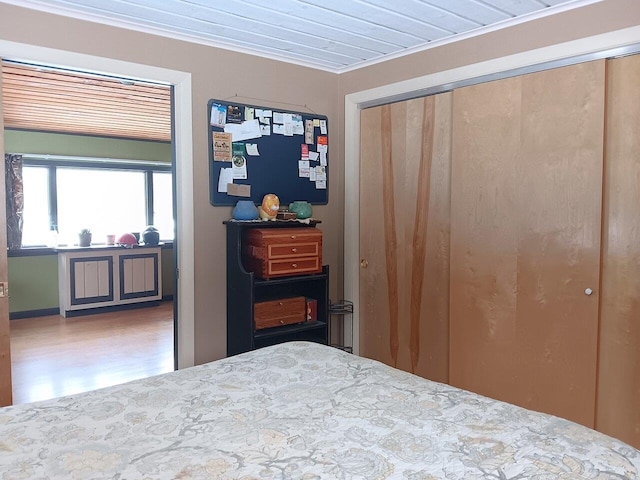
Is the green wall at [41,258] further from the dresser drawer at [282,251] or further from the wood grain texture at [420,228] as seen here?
the wood grain texture at [420,228]

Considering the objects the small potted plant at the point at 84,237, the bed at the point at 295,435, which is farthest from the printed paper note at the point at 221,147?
the small potted plant at the point at 84,237

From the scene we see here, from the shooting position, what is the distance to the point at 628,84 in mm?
2281

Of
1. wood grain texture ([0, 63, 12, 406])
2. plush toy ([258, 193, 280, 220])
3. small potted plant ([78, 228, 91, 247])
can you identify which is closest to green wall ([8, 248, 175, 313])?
small potted plant ([78, 228, 91, 247])

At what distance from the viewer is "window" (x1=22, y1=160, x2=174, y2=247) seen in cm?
613

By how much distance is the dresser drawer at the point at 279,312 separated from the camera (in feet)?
9.75

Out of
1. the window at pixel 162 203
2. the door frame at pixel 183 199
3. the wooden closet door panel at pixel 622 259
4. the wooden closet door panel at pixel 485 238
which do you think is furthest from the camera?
the window at pixel 162 203

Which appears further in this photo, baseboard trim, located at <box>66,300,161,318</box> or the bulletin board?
baseboard trim, located at <box>66,300,161,318</box>

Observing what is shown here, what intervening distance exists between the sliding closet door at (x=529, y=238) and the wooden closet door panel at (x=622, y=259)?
0.05m

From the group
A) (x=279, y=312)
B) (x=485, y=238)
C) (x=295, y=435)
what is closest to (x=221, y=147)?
(x=279, y=312)

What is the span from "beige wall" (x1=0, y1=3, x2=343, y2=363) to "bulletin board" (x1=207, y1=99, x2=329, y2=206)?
0.19ft

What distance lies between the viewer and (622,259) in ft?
7.66

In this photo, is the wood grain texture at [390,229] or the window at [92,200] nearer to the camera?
the wood grain texture at [390,229]

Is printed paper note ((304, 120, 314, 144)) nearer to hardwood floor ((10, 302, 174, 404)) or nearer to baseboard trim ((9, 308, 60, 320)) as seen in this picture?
hardwood floor ((10, 302, 174, 404))

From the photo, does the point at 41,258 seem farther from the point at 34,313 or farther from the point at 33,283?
the point at 34,313
